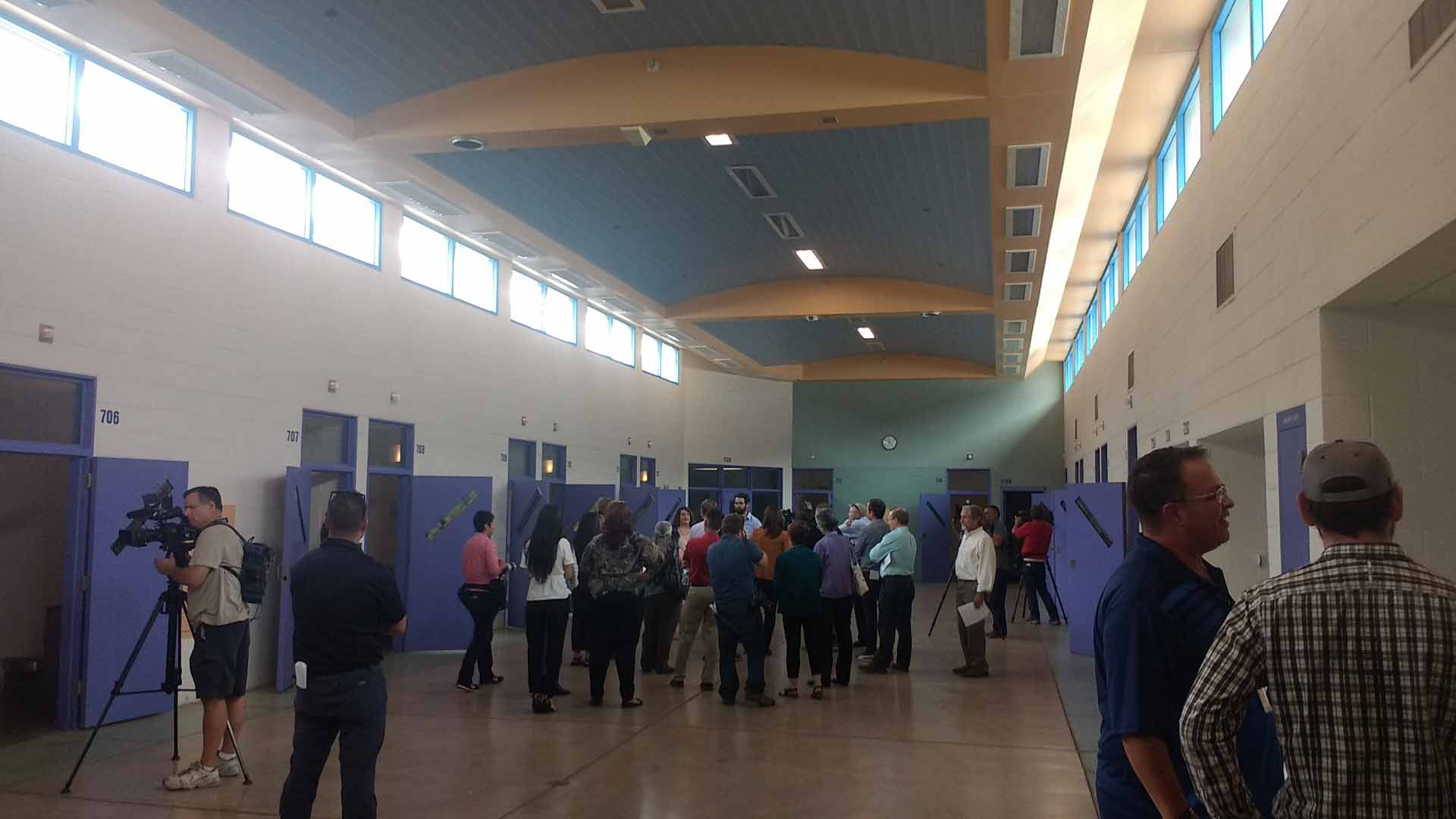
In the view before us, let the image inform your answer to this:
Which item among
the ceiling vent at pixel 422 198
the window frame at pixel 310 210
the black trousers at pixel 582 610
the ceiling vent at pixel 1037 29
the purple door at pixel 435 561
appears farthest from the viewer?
Answer: the purple door at pixel 435 561

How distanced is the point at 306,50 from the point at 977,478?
18749mm

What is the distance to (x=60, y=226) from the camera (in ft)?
22.6

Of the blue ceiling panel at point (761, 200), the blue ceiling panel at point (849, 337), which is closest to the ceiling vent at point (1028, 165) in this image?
the blue ceiling panel at point (761, 200)

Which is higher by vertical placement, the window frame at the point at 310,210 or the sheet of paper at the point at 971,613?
the window frame at the point at 310,210

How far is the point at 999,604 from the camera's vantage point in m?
12.2

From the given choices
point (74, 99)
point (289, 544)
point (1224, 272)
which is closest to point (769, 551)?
point (289, 544)

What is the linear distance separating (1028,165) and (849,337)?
11884mm

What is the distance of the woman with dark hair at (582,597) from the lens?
7.99 meters

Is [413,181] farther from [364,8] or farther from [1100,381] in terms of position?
[1100,381]

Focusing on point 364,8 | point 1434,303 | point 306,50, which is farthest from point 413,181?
point 1434,303

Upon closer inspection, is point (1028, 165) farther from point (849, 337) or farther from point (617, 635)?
point (849, 337)

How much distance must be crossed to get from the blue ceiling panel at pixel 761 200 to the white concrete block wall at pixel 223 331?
1.69m

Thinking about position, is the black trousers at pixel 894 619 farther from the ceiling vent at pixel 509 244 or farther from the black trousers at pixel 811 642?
the ceiling vent at pixel 509 244

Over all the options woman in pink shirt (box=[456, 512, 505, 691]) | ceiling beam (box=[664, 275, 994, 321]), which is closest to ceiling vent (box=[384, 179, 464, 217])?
woman in pink shirt (box=[456, 512, 505, 691])
